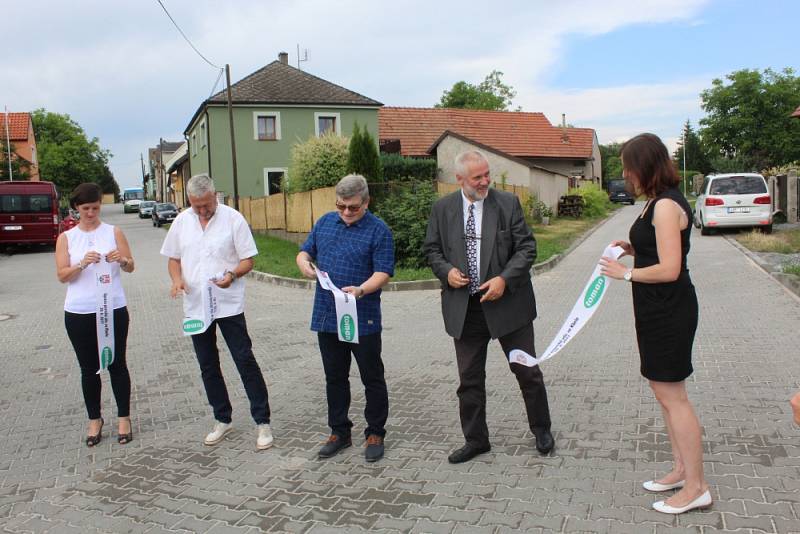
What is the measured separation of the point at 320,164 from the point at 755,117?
51.2 metres

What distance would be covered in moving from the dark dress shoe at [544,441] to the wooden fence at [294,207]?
12.5 m

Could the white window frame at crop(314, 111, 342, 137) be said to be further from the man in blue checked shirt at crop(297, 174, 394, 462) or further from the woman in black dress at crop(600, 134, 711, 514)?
the woman in black dress at crop(600, 134, 711, 514)

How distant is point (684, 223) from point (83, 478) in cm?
391

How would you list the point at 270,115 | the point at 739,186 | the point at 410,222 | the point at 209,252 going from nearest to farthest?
the point at 209,252 → the point at 410,222 → the point at 739,186 → the point at 270,115

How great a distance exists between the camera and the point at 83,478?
448 cm

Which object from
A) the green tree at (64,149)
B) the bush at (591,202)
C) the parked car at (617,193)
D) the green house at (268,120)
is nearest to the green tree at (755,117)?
the parked car at (617,193)

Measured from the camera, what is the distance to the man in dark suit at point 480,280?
420 centimetres

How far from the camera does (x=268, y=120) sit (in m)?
36.2

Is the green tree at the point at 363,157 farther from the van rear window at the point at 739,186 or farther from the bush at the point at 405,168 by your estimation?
the bush at the point at 405,168

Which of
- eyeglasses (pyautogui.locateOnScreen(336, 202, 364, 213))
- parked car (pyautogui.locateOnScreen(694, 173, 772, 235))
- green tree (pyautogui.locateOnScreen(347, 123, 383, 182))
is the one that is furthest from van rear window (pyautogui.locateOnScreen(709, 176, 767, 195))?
eyeglasses (pyautogui.locateOnScreen(336, 202, 364, 213))

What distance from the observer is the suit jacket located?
4.22m

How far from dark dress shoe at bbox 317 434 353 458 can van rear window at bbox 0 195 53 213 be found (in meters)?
23.7

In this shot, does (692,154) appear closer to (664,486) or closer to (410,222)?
(410,222)

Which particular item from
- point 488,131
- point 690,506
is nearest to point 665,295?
point 690,506
